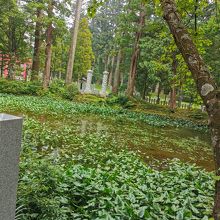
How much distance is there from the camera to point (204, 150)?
10555 millimetres

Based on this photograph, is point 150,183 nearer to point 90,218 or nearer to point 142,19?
point 90,218

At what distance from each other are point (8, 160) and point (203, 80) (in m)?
1.75

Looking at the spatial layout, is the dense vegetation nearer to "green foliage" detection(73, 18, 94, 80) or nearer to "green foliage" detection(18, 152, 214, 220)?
"green foliage" detection(18, 152, 214, 220)

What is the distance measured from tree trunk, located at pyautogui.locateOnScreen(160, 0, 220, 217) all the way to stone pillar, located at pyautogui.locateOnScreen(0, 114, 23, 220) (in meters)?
1.57

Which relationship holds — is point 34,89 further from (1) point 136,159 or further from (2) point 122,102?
(1) point 136,159

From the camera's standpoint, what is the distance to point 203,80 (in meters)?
2.56

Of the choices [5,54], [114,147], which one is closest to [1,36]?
[5,54]

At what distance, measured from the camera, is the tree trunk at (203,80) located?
97.3 inches

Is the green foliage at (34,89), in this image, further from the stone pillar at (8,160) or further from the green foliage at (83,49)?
the stone pillar at (8,160)

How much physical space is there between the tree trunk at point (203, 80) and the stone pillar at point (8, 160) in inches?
61.9

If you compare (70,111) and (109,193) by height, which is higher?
(109,193)

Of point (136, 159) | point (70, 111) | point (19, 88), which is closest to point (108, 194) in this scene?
point (136, 159)

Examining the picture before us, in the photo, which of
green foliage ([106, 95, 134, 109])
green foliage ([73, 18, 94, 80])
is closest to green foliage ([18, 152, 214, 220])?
green foliage ([106, 95, 134, 109])

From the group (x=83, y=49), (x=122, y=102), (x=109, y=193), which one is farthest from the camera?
(x=83, y=49)
